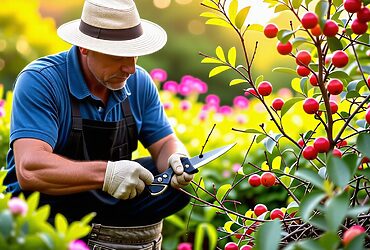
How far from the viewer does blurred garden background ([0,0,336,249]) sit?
402 cm

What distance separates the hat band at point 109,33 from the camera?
115 inches

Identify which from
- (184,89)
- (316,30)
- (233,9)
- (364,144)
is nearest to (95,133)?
(233,9)

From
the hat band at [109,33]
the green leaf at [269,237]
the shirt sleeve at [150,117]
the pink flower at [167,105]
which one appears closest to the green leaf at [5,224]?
the green leaf at [269,237]

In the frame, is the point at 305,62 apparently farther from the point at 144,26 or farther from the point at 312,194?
the point at 144,26

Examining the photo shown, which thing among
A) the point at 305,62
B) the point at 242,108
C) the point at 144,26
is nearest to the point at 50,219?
the point at 144,26

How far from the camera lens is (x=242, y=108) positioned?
Answer: 5383 millimetres

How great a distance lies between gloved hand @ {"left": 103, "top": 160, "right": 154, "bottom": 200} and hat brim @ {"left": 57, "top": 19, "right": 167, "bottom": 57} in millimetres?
415

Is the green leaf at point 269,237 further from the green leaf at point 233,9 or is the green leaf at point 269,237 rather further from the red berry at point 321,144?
the green leaf at point 233,9

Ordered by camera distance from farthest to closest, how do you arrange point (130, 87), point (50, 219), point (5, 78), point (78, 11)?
1. point (78, 11)
2. point (5, 78)
3. point (130, 87)
4. point (50, 219)

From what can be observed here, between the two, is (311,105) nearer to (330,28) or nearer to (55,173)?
(330,28)

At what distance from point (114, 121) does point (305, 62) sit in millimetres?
1123

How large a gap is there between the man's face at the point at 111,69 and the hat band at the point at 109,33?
0.07m

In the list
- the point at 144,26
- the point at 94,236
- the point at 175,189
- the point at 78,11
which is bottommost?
the point at 78,11

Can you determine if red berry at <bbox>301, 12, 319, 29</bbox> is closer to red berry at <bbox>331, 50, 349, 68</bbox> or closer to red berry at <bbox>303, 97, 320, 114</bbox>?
red berry at <bbox>331, 50, 349, 68</bbox>
